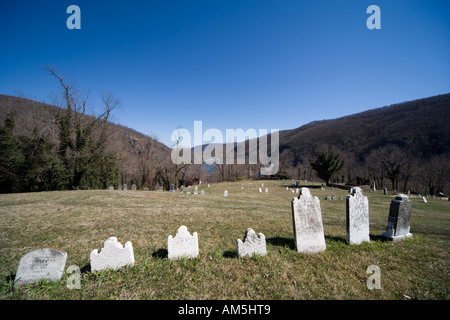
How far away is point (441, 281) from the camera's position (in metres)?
3.48

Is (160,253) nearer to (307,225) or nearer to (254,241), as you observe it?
(254,241)

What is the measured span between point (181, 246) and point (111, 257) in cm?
138

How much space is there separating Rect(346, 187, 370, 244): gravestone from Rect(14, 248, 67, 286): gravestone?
6.84 m

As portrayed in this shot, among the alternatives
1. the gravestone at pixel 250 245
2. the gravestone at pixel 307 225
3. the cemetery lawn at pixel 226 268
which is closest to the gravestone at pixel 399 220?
the cemetery lawn at pixel 226 268

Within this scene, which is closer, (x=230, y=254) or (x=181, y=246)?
(x=181, y=246)

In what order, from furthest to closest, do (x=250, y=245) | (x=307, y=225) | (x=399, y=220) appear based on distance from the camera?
1. (x=399, y=220)
2. (x=307, y=225)
3. (x=250, y=245)

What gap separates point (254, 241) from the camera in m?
4.09

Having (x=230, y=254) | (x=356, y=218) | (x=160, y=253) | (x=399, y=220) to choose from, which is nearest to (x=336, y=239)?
(x=356, y=218)

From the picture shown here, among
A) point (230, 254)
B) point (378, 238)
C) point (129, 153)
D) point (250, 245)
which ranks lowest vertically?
point (378, 238)

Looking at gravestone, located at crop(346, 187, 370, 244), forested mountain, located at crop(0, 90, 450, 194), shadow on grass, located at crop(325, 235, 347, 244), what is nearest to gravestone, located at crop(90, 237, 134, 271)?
shadow on grass, located at crop(325, 235, 347, 244)

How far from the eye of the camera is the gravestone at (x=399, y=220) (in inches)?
209
